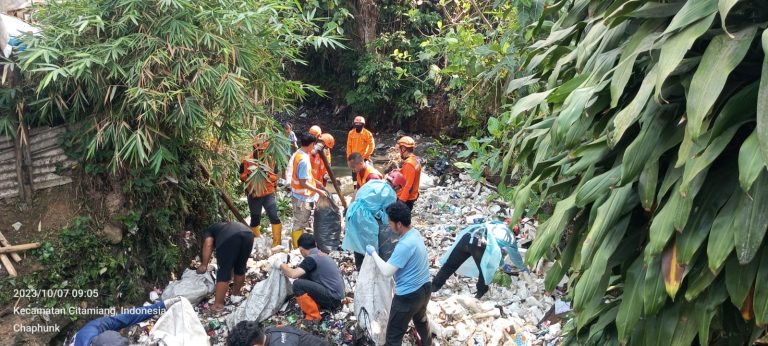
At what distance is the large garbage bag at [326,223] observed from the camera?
25.0 ft

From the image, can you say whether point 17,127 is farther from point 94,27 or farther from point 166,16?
point 166,16

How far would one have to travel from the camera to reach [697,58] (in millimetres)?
2580

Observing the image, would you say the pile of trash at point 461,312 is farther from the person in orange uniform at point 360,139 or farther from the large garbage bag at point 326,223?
the person in orange uniform at point 360,139

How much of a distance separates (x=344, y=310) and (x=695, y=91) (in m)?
4.60

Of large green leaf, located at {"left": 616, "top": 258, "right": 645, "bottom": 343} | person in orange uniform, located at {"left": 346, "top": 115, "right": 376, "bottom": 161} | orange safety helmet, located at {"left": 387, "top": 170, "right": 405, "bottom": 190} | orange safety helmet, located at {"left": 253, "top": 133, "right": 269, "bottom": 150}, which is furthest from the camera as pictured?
person in orange uniform, located at {"left": 346, "top": 115, "right": 376, "bottom": 161}

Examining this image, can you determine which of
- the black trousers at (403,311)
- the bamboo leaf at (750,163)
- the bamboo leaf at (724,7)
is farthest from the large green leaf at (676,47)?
the black trousers at (403,311)

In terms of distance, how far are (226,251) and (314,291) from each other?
3.43 feet

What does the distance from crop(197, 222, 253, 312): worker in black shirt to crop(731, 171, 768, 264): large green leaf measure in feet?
16.3

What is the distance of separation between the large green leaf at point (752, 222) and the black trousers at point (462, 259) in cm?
426

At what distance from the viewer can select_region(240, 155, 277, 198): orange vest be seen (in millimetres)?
7188

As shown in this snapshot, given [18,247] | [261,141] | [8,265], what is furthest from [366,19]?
[8,265]

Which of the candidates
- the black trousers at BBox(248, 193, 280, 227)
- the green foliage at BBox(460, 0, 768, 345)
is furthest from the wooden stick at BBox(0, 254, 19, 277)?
the green foliage at BBox(460, 0, 768, 345)

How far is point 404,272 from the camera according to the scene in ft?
17.5

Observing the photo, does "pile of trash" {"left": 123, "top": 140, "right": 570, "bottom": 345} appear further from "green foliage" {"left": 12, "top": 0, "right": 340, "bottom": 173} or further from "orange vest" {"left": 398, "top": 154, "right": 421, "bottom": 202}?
"green foliage" {"left": 12, "top": 0, "right": 340, "bottom": 173}
